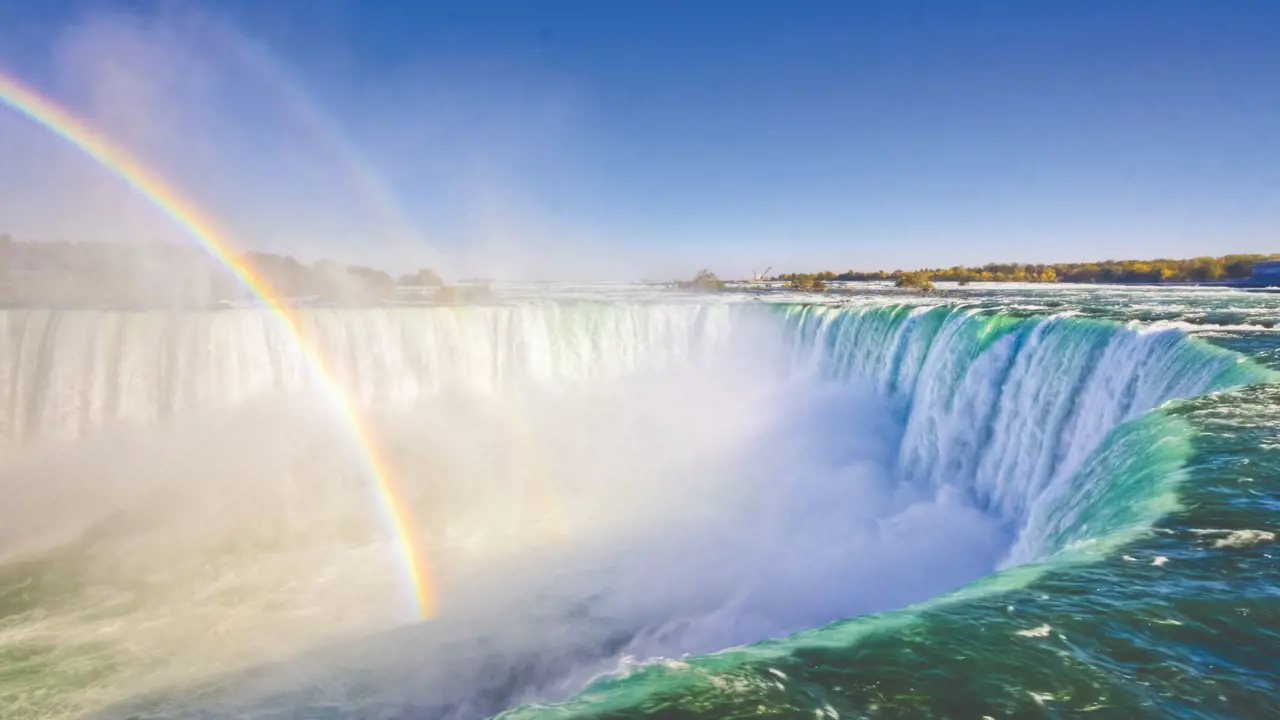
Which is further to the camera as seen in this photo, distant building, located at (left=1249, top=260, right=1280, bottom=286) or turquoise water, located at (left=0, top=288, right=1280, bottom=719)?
distant building, located at (left=1249, top=260, right=1280, bottom=286)

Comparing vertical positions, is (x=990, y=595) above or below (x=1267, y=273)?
below

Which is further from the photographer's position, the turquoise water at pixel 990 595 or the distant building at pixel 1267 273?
the distant building at pixel 1267 273

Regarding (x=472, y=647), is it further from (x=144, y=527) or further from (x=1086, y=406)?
(x=1086, y=406)

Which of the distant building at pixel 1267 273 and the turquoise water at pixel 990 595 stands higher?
the distant building at pixel 1267 273

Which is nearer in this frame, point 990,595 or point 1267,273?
point 990,595

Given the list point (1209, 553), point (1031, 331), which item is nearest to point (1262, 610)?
point (1209, 553)
